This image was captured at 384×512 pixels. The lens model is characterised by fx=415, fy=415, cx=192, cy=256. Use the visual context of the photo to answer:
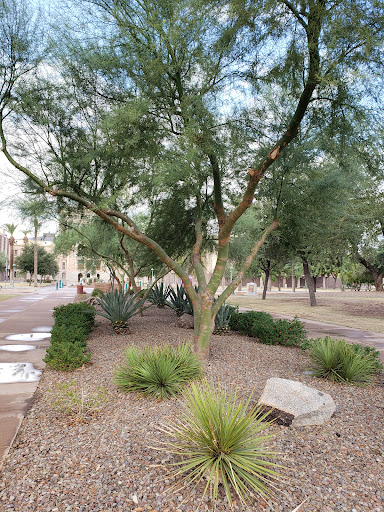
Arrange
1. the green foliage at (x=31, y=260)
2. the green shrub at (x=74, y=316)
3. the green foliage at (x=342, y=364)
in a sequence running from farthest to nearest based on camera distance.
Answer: the green foliage at (x=31, y=260) → the green shrub at (x=74, y=316) → the green foliage at (x=342, y=364)

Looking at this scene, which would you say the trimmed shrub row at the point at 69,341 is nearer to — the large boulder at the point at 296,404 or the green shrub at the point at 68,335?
the green shrub at the point at 68,335

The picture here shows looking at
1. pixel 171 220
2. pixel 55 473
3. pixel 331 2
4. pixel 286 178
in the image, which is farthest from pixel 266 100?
pixel 55 473

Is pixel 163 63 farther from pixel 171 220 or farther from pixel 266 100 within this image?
Answer: pixel 171 220

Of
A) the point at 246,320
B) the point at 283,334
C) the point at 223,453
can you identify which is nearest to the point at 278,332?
the point at 283,334

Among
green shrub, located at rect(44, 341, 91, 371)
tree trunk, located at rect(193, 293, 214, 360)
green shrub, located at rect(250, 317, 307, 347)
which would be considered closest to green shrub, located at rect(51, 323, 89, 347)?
green shrub, located at rect(44, 341, 91, 371)

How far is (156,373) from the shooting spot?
5.67 meters

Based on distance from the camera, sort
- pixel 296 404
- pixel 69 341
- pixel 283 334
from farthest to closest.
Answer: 1. pixel 283 334
2. pixel 69 341
3. pixel 296 404

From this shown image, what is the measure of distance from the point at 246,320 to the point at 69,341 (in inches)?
200

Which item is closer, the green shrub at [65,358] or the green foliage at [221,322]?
the green shrub at [65,358]

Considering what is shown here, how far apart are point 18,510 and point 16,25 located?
27.0 feet

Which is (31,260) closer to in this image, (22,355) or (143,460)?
(22,355)

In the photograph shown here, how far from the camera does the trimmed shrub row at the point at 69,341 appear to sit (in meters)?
6.91

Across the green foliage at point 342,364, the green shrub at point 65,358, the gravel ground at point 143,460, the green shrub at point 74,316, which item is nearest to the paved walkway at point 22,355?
the gravel ground at point 143,460

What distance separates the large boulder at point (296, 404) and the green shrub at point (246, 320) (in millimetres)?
5770
